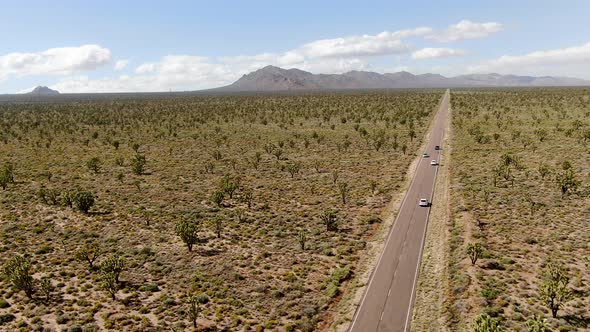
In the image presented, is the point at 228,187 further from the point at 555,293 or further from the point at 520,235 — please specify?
the point at 555,293

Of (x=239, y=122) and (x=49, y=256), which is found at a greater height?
(x=239, y=122)

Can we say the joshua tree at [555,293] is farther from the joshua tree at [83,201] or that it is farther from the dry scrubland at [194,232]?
the joshua tree at [83,201]

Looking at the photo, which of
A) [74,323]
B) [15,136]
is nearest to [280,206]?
[74,323]

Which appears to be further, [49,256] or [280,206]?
[280,206]

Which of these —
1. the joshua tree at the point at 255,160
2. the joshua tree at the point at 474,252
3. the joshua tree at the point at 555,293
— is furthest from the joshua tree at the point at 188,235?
the joshua tree at the point at 255,160

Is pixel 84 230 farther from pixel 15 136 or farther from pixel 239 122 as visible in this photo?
pixel 239 122
